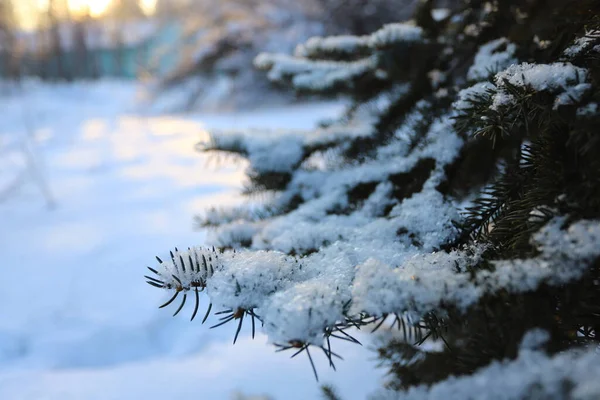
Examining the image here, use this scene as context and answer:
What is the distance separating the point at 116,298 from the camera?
80.5 inches

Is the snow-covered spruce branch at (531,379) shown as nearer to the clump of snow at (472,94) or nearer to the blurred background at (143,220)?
the clump of snow at (472,94)

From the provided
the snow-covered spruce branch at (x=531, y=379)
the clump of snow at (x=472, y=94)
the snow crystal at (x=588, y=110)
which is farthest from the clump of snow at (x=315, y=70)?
the snow-covered spruce branch at (x=531, y=379)

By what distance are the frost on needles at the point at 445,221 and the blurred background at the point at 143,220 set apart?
0.42m

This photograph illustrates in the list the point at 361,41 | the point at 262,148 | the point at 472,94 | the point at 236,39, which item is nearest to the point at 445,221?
the point at 472,94

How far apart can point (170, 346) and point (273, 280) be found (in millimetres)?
1427

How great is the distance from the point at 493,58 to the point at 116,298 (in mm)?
1904

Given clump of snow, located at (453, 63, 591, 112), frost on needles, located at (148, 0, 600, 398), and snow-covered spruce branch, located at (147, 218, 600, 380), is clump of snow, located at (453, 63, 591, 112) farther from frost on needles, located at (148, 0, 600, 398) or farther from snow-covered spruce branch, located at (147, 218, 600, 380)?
snow-covered spruce branch, located at (147, 218, 600, 380)

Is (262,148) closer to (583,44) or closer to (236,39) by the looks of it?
(583,44)

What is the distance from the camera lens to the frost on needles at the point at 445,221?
395mm

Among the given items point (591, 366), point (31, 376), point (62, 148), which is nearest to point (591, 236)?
point (591, 366)

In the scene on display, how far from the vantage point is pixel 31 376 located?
Answer: 1557 millimetres

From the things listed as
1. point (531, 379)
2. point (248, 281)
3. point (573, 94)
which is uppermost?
point (573, 94)

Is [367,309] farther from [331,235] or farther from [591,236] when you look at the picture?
[331,235]

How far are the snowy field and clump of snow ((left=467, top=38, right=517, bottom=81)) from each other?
66cm
